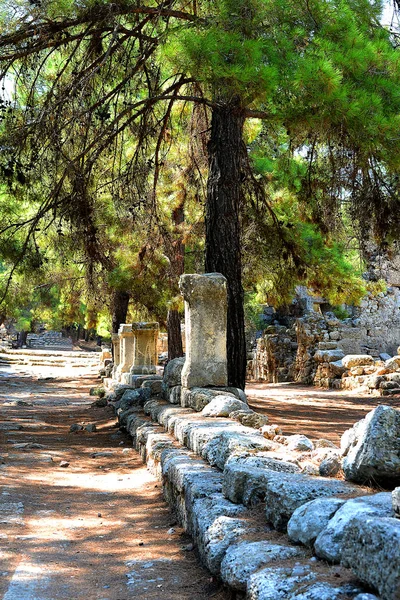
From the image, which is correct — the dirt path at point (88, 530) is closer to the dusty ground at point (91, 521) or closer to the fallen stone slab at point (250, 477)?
the dusty ground at point (91, 521)

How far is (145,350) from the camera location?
12867mm

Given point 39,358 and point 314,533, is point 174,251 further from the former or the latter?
point 39,358

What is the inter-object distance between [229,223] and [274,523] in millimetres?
5552

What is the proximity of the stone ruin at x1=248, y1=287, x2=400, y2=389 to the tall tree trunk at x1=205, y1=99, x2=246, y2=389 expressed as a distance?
27.4 feet

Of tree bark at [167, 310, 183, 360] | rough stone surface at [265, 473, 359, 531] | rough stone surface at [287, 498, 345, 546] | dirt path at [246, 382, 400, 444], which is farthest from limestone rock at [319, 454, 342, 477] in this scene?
tree bark at [167, 310, 183, 360]

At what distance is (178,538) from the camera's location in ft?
14.1

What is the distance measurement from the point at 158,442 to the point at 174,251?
7.02 meters

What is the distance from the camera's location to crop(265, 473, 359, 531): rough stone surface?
308 cm

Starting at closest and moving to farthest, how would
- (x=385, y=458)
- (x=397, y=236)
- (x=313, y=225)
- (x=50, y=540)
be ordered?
(x=385, y=458), (x=50, y=540), (x=397, y=236), (x=313, y=225)

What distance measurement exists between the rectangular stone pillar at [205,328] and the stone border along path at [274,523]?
68.5 inches

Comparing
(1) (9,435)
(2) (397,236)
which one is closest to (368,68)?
(2) (397,236)

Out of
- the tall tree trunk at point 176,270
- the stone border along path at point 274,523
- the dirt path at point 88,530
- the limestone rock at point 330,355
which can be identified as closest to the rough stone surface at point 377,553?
the stone border along path at point 274,523

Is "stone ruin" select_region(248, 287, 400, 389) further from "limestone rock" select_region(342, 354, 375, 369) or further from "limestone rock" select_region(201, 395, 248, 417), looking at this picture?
"limestone rock" select_region(201, 395, 248, 417)

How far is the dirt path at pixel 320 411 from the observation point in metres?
7.48
